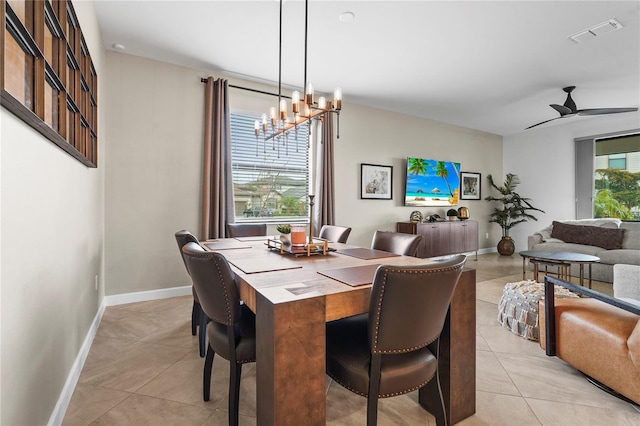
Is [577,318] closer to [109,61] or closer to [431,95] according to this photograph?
[431,95]

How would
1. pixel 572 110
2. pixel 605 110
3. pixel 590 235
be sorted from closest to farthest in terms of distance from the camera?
1. pixel 605 110
2. pixel 572 110
3. pixel 590 235

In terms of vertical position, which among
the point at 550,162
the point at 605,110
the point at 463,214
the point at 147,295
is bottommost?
the point at 147,295

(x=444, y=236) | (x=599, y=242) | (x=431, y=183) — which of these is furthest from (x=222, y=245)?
(x=599, y=242)

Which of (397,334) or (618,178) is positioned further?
(618,178)

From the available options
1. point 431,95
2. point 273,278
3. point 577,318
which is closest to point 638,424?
point 577,318

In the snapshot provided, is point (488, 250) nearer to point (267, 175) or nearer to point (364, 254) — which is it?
point (267, 175)

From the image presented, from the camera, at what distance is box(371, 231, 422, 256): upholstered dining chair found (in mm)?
2238

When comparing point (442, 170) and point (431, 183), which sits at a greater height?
point (442, 170)

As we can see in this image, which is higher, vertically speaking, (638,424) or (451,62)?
(451,62)

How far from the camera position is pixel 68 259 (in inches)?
69.4

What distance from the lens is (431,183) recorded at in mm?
5926

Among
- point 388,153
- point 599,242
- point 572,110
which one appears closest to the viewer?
point 572,110

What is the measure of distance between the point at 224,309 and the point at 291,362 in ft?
1.53

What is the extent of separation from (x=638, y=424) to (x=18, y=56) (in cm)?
309
